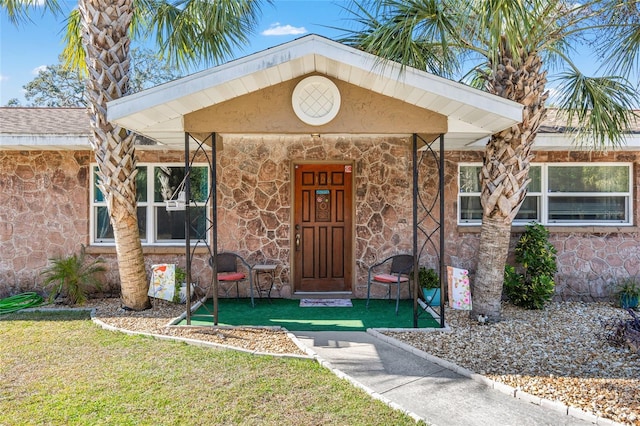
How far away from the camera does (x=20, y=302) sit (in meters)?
7.52

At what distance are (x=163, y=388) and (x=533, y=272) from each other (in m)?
6.43

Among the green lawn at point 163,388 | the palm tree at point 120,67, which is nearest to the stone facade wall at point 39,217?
the palm tree at point 120,67

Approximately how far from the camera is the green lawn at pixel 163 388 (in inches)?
135

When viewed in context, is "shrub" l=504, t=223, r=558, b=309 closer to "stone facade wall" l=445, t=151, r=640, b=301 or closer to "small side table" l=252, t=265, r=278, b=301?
"stone facade wall" l=445, t=151, r=640, b=301

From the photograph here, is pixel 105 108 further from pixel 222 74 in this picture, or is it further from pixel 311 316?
pixel 311 316

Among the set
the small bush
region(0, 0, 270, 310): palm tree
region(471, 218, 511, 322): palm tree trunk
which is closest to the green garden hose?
region(0, 0, 270, 310): palm tree

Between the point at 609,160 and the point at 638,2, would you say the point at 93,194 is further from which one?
the point at 609,160

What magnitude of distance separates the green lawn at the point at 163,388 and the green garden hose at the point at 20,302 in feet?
7.37

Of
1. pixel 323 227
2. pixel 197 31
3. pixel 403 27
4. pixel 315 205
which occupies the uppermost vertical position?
pixel 197 31

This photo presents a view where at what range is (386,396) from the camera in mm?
3861

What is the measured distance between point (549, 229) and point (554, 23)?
12.8 feet

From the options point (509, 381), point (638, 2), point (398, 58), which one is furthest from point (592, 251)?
point (398, 58)

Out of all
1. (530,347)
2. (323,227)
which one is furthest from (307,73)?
(530,347)

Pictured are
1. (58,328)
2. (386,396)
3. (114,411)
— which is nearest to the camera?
(114,411)
